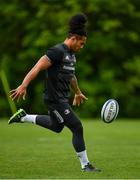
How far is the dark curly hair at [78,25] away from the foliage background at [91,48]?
85.7ft

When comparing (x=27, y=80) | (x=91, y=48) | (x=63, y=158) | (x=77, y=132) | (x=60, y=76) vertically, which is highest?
(x=27, y=80)

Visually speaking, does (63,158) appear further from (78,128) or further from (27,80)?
(27,80)

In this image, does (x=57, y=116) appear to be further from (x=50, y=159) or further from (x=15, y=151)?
(x=15, y=151)

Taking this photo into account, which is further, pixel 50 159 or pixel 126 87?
pixel 126 87

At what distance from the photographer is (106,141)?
1686 centimetres

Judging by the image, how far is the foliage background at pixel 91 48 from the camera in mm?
37062

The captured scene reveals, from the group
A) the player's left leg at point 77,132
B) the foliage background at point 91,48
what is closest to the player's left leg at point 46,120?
the player's left leg at point 77,132

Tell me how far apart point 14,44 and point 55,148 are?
25.9 meters

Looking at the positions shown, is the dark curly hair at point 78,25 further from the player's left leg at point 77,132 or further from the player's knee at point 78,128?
the player's knee at point 78,128

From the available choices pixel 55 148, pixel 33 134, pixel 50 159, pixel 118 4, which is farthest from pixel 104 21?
pixel 50 159

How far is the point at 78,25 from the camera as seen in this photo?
10094 millimetres

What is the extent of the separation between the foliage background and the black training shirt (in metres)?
26.0

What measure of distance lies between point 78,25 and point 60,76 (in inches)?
26.5

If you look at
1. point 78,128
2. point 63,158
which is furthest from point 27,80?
point 63,158
